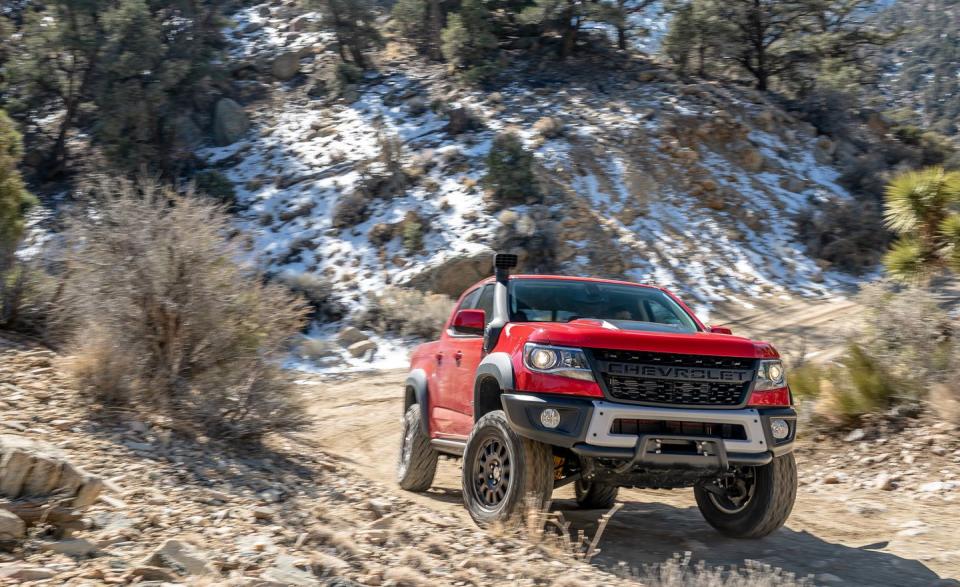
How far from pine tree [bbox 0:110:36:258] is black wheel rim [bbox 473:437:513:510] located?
7329 mm

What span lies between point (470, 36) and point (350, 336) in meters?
15.0

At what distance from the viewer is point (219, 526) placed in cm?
532

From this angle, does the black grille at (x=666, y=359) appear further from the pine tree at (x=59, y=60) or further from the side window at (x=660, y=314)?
the pine tree at (x=59, y=60)

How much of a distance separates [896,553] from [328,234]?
17489 mm

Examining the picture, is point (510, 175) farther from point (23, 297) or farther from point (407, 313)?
point (23, 297)

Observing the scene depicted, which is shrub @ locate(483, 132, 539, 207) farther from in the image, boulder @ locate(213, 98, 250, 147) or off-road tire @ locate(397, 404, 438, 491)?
off-road tire @ locate(397, 404, 438, 491)

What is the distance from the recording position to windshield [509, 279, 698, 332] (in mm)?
6746

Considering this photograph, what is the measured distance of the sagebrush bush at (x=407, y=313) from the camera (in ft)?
57.6

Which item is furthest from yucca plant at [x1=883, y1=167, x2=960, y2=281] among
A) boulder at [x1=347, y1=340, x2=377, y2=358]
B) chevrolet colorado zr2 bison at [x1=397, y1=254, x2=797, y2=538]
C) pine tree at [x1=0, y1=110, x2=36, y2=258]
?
pine tree at [x1=0, y1=110, x2=36, y2=258]

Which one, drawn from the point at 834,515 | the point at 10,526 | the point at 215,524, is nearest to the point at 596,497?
the point at 834,515

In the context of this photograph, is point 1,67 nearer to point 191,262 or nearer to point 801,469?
point 191,262

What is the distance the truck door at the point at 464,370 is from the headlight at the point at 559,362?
3.28 feet

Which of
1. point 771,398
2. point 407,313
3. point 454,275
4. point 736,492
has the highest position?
point 454,275

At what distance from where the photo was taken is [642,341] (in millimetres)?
5652
